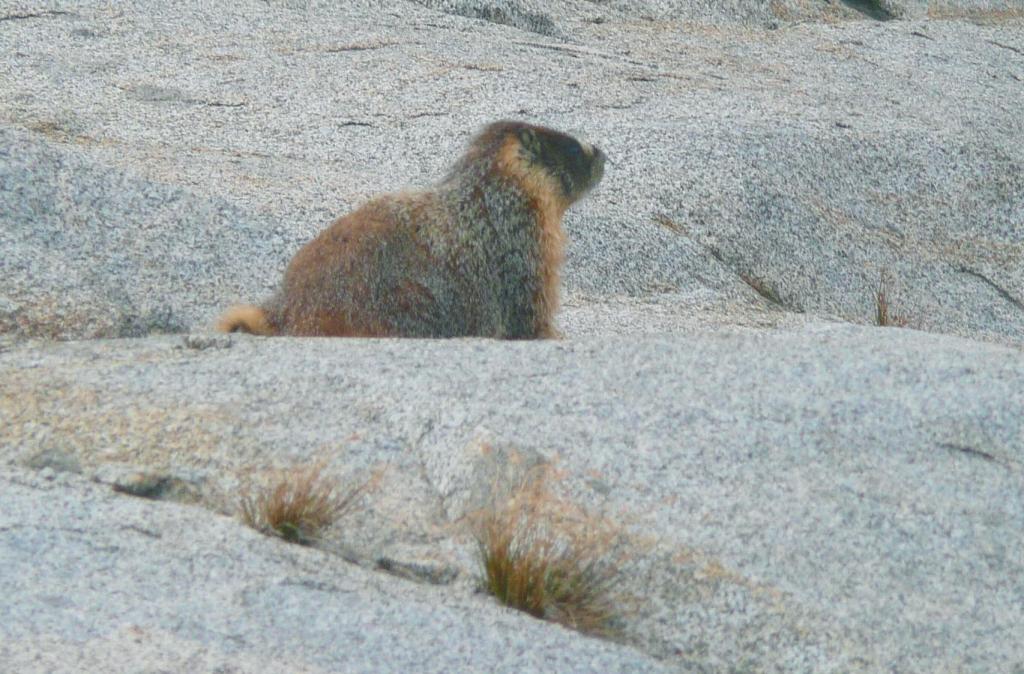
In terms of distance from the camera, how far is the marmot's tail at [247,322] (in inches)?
289

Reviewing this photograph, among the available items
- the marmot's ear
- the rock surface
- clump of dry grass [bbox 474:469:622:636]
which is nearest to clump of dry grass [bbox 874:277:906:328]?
the rock surface

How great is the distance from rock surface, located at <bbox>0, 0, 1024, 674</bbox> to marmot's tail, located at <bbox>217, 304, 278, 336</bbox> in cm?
28

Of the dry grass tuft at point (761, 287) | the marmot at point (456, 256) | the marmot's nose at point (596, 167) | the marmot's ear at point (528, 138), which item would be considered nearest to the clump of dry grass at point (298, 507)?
the marmot at point (456, 256)

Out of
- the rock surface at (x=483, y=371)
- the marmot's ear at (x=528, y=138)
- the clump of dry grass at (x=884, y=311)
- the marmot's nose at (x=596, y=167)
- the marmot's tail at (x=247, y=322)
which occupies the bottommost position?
the clump of dry grass at (x=884, y=311)

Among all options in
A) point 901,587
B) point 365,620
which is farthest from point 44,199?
point 901,587

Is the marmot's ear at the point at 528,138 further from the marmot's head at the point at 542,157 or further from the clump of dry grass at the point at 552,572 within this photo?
the clump of dry grass at the point at 552,572

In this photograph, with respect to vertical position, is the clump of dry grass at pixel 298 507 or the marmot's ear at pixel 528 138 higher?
the marmot's ear at pixel 528 138

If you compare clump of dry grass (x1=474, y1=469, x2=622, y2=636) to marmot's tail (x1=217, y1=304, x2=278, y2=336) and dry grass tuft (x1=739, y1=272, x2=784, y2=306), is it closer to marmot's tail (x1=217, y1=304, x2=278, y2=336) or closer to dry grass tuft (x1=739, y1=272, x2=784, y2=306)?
marmot's tail (x1=217, y1=304, x2=278, y2=336)

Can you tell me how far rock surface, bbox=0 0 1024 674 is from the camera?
471 centimetres

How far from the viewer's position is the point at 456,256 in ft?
25.4

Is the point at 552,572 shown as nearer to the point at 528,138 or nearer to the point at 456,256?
the point at 456,256

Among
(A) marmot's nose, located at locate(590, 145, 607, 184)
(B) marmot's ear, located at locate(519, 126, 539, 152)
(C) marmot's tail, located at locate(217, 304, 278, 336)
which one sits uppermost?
(B) marmot's ear, located at locate(519, 126, 539, 152)

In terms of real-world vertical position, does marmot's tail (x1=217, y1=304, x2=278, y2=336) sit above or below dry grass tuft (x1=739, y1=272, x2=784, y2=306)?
above

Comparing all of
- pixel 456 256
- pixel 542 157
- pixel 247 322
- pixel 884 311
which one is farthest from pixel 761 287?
pixel 247 322
